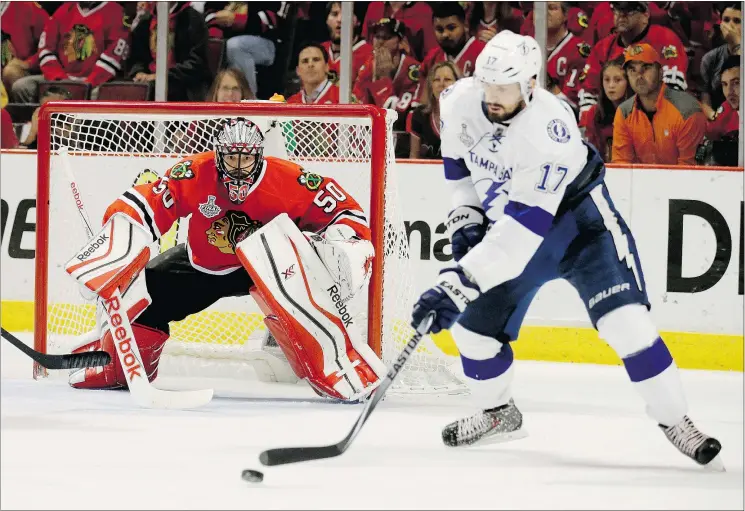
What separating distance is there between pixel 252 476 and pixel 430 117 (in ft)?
10.2

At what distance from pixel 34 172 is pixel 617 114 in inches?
98.0

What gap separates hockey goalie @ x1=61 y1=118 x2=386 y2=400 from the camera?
146 inches

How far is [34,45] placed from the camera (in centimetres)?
627

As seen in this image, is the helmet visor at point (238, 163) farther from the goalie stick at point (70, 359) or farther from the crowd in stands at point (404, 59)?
the crowd in stands at point (404, 59)

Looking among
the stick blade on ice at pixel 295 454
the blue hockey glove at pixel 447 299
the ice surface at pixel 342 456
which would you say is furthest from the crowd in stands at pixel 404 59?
the stick blade on ice at pixel 295 454

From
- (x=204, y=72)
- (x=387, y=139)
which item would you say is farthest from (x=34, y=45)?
(x=387, y=139)

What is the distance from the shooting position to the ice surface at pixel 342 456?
2477mm

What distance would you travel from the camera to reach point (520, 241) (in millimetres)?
2746

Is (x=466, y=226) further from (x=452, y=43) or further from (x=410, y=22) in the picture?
(x=410, y=22)

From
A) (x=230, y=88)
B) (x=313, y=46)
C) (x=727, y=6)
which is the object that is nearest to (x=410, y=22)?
(x=313, y=46)

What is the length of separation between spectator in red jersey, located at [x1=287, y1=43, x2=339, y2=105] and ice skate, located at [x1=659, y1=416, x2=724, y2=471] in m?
3.14

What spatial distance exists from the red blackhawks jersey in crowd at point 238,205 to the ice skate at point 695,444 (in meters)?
1.26

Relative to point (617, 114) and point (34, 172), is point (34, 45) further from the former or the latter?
point (617, 114)

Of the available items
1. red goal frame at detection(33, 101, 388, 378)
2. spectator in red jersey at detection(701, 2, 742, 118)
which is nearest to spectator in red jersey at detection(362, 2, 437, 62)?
spectator in red jersey at detection(701, 2, 742, 118)
